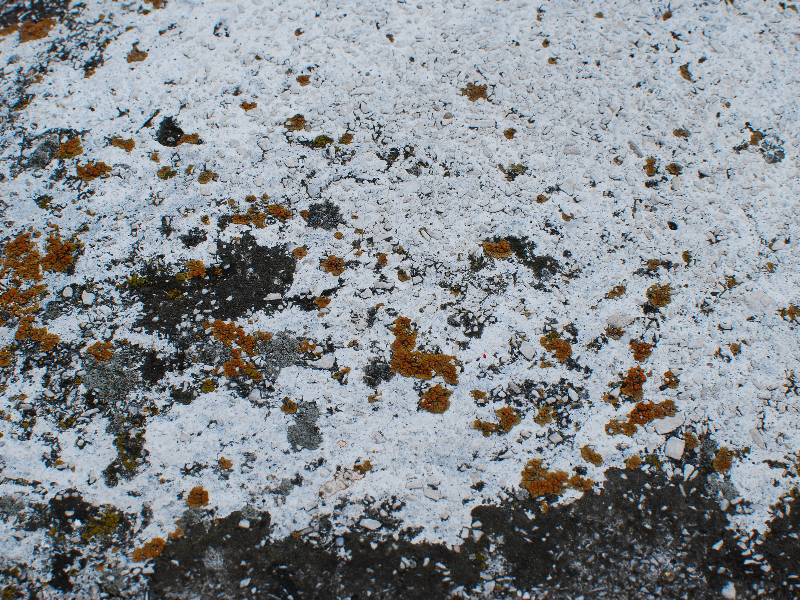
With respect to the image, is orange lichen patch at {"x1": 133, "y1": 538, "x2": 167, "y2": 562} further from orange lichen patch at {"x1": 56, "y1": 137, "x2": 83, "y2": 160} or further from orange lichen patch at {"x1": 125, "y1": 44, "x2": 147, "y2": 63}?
orange lichen patch at {"x1": 125, "y1": 44, "x2": 147, "y2": 63}

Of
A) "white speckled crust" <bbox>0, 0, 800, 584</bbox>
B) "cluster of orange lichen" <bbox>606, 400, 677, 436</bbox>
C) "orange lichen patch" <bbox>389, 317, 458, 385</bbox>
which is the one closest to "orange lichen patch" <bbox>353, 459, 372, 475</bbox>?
"white speckled crust" <bbox>0, 0, 800, 584</bbox>

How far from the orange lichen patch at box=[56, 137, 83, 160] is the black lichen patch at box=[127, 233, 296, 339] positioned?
5.80ft

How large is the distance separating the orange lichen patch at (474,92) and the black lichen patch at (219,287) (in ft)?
9.61

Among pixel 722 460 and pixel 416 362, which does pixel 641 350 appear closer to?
pixel 722 460

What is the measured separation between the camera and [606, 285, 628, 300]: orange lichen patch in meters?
4.98

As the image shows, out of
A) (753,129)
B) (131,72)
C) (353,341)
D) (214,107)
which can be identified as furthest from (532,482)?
(131,72)

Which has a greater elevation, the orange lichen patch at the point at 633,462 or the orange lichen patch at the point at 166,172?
the orange lichen patch at the point at 166,172

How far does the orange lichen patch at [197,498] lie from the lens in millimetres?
4305

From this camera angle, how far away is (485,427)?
4523 millimetres

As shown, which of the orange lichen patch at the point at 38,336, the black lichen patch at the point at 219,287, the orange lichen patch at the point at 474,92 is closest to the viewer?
the orange lichen patch at the point at 38,336

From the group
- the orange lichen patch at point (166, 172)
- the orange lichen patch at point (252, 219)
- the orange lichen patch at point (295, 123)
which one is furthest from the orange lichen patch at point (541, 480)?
the orange lichen patch at point (166, 172)

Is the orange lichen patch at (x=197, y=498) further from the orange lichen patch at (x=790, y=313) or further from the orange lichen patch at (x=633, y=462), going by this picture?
the orange lichen patch at (x=790, y=313)

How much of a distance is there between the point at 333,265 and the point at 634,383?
10.6 ft

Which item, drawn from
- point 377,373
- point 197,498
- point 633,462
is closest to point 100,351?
point 197,498
